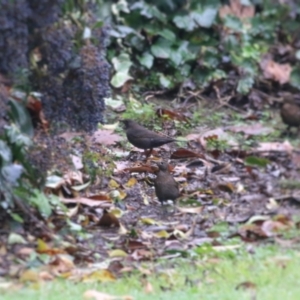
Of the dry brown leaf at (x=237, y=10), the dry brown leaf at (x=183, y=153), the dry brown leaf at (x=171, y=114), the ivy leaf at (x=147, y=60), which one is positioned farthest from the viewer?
the dry brown leaf at (x=237, y=10)

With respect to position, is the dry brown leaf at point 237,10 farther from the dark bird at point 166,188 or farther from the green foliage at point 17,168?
the green foliage at point 17,168

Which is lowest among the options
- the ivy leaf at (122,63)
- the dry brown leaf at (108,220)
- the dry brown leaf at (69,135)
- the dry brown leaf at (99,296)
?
the dry brown leaf at (99,296)

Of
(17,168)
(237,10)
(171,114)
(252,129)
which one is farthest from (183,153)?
(237,10)

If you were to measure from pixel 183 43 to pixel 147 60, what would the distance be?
0.52m

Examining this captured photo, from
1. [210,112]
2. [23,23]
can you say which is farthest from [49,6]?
[210,112]

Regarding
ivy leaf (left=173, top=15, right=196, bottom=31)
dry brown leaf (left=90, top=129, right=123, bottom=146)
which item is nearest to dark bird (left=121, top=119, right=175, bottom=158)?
dry brown leaf (left=90, top=129, right=123, bottom=146)

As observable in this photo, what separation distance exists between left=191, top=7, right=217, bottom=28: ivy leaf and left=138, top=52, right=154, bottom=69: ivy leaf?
735 mm

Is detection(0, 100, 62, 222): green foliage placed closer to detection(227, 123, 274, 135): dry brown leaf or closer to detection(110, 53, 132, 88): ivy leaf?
detection(227, 123, 274, 135): dry brown leaf

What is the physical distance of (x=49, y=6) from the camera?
17.2 feet

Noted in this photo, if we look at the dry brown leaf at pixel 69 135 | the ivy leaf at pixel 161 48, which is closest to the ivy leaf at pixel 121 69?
the ivy leaf at pixel 161 48

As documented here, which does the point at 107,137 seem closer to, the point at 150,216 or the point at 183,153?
the point at 183,153

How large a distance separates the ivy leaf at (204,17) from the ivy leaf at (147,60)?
73 cm

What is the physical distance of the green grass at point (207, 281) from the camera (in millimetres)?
4715

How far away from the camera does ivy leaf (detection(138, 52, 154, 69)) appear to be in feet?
35.1
